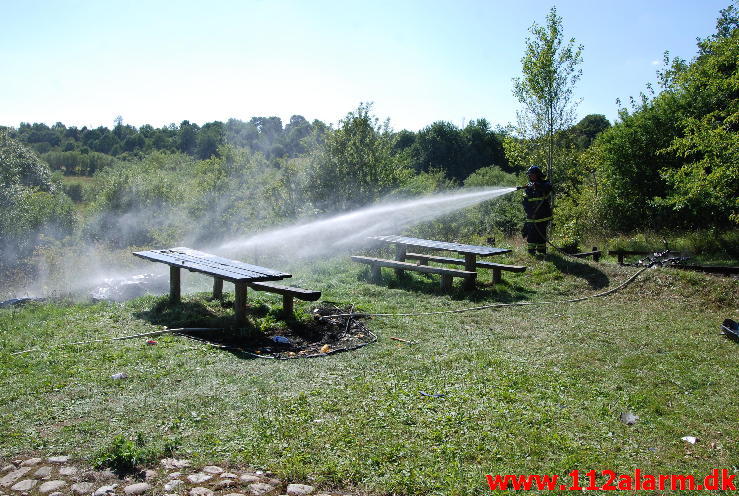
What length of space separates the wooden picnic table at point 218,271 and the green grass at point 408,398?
0.51m

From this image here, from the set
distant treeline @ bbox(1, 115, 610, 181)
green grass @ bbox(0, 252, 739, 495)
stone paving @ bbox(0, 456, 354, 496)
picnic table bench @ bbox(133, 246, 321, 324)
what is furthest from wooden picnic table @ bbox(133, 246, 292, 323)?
distant treeline @ bbox(1, 115, 610, 181)

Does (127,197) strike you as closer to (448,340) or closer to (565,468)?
(448,340)

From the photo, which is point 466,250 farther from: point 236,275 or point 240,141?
point 240,141

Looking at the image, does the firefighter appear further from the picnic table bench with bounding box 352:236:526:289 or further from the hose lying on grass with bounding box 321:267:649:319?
the hose lying on grass with bounding box 321:267:649:319

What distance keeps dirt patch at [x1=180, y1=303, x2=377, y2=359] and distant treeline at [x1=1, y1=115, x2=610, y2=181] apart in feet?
97.9

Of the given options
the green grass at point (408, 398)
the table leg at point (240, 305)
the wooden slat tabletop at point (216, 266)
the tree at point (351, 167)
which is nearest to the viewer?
the green grass at point (408, 398)

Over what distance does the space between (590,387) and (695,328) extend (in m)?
3.46

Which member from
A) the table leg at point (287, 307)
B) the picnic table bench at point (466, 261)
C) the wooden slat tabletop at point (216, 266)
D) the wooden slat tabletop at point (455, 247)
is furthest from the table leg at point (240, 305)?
the wooden slat tabletop at point (455, 247)

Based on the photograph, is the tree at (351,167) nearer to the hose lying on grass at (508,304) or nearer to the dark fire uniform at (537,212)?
the dark fire uniform at (537,212)

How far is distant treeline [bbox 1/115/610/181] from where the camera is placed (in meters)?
55.7

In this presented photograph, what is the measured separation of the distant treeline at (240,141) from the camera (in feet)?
183

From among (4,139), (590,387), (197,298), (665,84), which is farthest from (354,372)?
(4,139)

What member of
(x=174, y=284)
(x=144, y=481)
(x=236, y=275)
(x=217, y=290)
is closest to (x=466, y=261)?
(x=217, y=290)

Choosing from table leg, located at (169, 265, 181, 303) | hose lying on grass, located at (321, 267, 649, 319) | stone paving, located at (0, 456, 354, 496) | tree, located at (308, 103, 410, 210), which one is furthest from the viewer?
tree, located at (308, 103, 410, 210)
